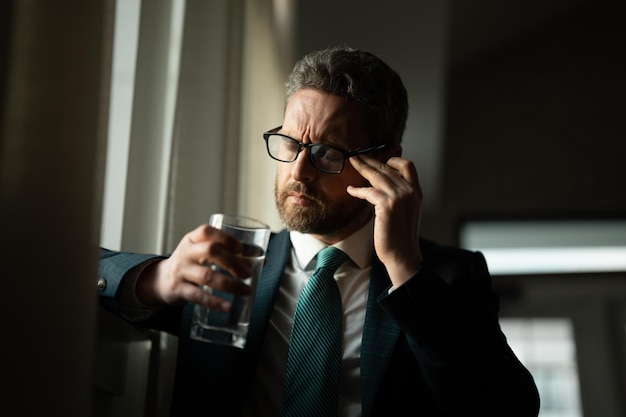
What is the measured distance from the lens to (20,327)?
0.59 m

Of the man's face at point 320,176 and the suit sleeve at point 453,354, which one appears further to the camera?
→ the man's face at point 320,176

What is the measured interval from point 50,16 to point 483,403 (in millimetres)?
855

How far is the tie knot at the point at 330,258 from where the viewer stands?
4.02 ft

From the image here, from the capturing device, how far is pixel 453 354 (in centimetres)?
98

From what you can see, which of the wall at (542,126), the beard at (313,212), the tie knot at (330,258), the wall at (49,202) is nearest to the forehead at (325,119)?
the beard at (313,212)

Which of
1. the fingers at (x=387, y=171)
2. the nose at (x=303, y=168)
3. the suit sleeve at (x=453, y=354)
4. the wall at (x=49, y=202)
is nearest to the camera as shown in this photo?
the wall at (x=49, y=202)

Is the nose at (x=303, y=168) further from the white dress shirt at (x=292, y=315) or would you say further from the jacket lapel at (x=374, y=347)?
Result: the jacket lapel at (x=374, y=347)

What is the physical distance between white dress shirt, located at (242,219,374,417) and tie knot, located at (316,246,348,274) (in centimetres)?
3

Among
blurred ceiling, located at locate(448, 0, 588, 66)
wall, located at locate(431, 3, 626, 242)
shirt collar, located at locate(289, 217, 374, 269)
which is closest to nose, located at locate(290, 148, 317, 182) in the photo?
shirt collar, located at locate(289, 217, 374, 269)

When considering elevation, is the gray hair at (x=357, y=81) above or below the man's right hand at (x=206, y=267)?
above

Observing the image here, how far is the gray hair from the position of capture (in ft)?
4.43

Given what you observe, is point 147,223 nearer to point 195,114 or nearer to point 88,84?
point 195,114

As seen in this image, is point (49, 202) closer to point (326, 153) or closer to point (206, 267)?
point (206, 267)

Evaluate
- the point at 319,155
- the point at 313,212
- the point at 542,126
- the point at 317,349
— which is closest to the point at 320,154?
the point at 319,155
